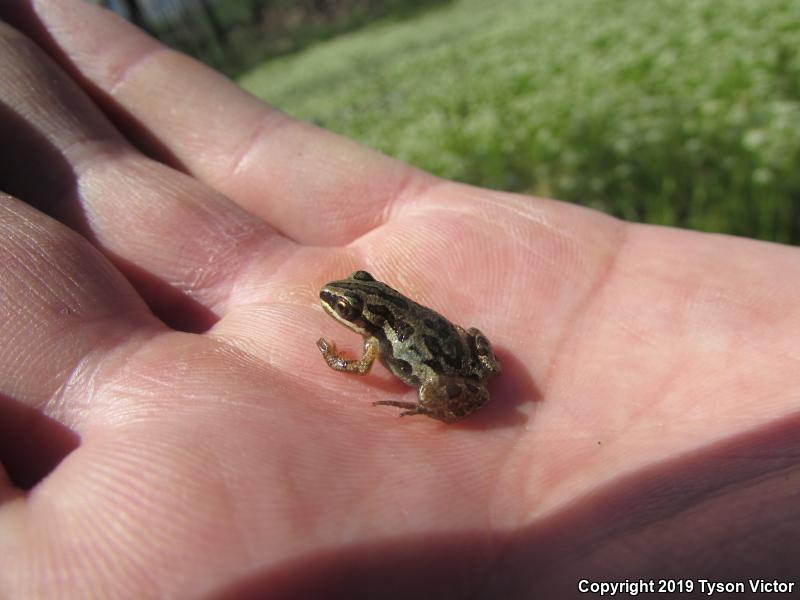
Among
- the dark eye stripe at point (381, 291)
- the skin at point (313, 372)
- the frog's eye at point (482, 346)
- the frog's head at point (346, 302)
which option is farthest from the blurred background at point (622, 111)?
the frog's head at point (346, 302)

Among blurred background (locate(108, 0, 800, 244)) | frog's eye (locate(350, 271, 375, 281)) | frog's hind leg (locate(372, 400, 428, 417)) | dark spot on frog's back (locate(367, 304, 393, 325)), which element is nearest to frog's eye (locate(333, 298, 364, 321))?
dark spot on frog's back (locate(367, 304, 393, 325))

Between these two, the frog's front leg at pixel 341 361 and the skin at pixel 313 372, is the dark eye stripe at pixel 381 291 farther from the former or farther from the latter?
the frog's front leg at pixel 341 361

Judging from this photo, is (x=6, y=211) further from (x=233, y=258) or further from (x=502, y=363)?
(x=502, y=363)

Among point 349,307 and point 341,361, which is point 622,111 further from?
point 341,361

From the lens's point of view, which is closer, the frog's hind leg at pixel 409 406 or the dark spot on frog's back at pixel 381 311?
the frog's hind leg at pixel 409 406

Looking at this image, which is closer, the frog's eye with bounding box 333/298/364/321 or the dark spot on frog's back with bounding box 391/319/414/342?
the frog's eye with bounding box 333/298/364/321

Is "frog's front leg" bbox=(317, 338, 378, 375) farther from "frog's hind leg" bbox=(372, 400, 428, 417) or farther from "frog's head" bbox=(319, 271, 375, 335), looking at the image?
"frog's hind leg" bbox=(372, 400, 428, 417)
